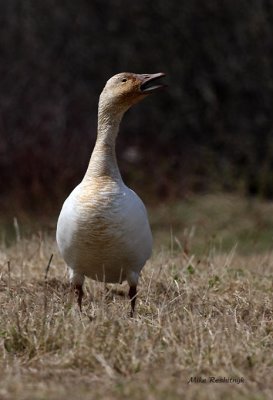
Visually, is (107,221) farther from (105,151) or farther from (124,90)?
(124,90)

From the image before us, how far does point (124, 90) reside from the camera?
19.3ft

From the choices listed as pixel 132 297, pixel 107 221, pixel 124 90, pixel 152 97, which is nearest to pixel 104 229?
pixel 107 221

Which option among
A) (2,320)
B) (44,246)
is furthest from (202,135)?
(2,320)

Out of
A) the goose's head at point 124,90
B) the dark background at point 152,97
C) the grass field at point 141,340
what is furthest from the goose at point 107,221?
the dark background at point 152,97

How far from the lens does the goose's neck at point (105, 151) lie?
5.70 metres

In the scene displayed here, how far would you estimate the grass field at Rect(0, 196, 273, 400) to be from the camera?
161 inches

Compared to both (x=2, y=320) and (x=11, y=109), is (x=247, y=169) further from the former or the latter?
(x=2, y=320)

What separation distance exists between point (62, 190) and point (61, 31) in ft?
11.2

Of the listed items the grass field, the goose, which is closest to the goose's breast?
the goose

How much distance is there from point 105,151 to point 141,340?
1541 mm

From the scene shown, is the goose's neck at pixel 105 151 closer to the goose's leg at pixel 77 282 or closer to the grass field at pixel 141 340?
the goose's leg at pixel 77 282

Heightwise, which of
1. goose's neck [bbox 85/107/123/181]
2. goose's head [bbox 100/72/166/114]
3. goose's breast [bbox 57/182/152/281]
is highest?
goose's head [bbox 100/72/166/114]

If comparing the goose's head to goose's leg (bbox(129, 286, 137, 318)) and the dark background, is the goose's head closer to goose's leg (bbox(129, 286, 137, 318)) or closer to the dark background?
goose's leg (bbox(129, 286, 137, 318))

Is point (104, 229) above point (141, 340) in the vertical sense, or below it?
above
